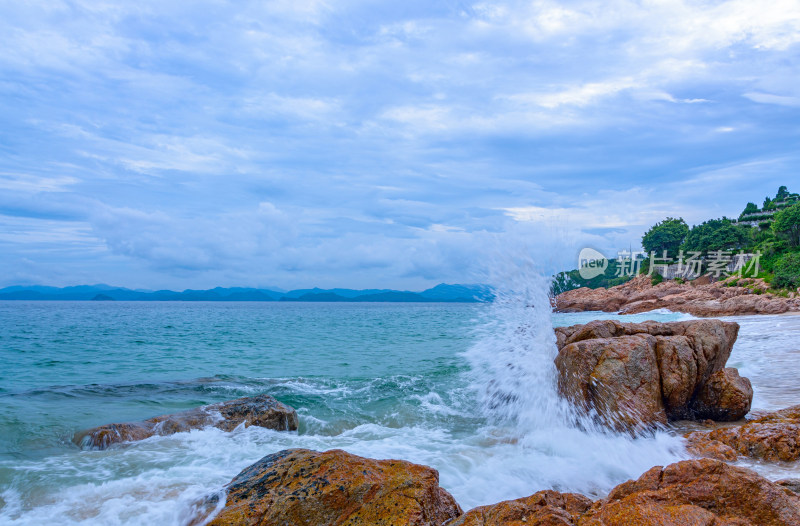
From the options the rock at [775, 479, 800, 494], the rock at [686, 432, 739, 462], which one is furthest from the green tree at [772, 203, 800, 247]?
the rock at [775, 479, 800, 494]

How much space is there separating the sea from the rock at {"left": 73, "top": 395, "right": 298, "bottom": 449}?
10.1 inches

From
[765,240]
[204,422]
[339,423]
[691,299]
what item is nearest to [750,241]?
[765,240]

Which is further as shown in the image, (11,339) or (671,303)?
(671,303)

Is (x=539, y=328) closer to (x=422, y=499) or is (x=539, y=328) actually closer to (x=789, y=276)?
(x=422, y=499)

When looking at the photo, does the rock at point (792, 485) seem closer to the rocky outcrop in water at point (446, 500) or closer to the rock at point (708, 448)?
the rocky outcrop in water at point (446, 500)

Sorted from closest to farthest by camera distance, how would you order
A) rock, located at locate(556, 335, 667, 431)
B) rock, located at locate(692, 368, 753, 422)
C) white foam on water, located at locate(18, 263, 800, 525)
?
white foam on water, located at locate(18, 263, 800, 525)
rock, located at locate(556, 335, 667, 431)
rock, located at locate(692, 368, 753, 422)

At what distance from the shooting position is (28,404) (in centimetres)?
1137

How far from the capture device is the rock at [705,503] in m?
3.50

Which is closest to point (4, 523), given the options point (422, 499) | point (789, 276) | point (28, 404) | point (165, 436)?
point (165, 436)

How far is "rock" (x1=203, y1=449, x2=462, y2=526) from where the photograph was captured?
4188 millimetres

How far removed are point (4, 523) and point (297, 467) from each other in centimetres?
359

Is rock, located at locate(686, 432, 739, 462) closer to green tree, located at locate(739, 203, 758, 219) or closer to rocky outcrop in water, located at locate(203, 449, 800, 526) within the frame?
rocky outcrop in water, located at locate(203, 449, 800, 526)

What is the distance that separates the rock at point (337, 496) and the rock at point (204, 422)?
4.60 m

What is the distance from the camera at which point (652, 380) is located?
27.2ft
